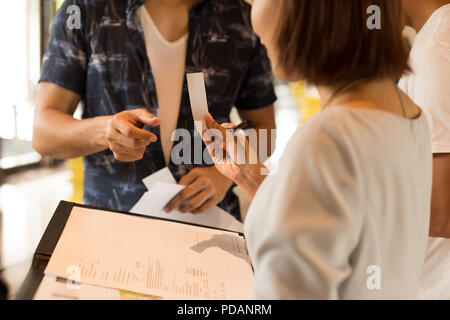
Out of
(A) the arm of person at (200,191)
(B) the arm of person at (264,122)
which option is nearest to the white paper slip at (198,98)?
(A) the arm of person at (200,191)

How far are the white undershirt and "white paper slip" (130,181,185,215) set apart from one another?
19 cm

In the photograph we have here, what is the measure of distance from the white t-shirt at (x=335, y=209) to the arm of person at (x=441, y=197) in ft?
1.30

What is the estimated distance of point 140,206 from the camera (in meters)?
1.24

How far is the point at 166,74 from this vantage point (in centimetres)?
138

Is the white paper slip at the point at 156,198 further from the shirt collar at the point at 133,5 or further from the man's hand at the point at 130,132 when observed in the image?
the shirt collar at the point at 133,5

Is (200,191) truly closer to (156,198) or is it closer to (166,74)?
(156,198)

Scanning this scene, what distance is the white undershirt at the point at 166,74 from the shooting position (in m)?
1.38

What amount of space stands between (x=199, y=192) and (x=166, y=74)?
14.8 inches

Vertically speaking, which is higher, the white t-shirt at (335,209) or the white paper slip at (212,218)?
the white t-shirt at (335,209)

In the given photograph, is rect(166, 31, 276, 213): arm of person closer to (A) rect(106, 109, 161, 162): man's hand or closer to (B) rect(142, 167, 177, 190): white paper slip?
(B) rect(142, 167, 177, 190): white paper slip

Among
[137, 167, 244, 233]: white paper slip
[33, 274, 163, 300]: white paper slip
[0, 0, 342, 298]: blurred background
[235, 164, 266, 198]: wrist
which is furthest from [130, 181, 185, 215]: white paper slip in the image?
[0, 0, 342, 298]: blurred background

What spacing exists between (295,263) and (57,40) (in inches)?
42.2

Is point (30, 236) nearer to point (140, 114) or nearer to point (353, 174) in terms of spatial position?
point (140, 114)

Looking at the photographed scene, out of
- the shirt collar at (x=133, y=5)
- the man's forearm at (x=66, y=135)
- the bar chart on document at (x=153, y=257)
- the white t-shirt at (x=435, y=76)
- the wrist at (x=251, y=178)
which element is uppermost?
the shirt collar at (x=133, y=5)
